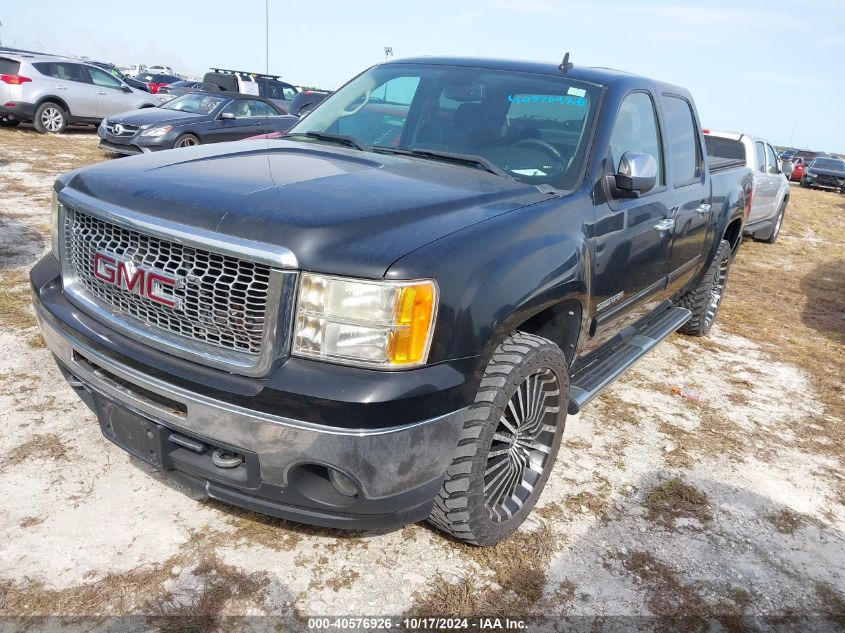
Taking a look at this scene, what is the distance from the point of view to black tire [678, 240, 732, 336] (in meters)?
5.36

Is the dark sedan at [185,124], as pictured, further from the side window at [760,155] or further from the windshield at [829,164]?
the windshield at [829,164]

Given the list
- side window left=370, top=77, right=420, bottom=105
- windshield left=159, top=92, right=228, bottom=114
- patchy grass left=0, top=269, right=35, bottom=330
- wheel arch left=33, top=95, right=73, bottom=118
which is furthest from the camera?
wheel arch left=33, top=95, right=73, bottom=118

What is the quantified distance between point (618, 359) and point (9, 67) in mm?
14922

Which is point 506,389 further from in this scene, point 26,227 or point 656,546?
point 26,227

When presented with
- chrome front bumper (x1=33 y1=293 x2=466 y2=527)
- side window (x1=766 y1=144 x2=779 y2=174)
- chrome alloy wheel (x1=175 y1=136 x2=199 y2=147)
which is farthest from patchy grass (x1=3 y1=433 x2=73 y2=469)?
side window (x1=766 y1=144 x2=779 y2=174)

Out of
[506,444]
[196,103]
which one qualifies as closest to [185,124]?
[196,103]

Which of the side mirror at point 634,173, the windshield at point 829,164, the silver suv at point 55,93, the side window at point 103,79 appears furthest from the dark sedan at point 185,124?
the windshield at point 829,164

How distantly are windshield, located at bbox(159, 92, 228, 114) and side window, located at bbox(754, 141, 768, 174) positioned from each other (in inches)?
358

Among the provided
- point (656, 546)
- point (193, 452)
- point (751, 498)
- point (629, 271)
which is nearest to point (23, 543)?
point (193, 452)

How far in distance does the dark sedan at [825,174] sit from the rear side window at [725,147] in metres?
20.0

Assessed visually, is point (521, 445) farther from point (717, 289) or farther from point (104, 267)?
point (717, 289)

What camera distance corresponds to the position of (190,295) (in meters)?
2.15

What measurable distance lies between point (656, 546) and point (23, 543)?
2.51m

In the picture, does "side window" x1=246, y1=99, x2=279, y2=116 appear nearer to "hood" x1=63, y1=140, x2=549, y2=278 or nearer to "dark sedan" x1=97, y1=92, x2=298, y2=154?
"dark sedan" x1=97, y1=92, x2=298, y2=154
